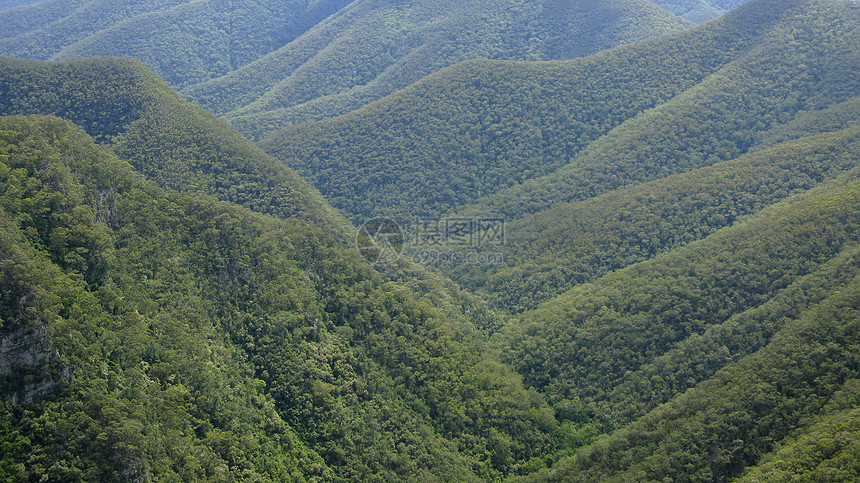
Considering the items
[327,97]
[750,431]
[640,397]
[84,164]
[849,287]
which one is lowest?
[640,397]

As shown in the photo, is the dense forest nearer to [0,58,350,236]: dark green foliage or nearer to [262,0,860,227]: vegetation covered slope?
[0,58,350,236]: dark green foliage

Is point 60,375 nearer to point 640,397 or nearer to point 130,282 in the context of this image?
point 130,282

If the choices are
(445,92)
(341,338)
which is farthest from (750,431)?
(445,92)

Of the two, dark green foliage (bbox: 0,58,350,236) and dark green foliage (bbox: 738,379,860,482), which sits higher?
dark green foliage (bbox: 0,58,350,236)

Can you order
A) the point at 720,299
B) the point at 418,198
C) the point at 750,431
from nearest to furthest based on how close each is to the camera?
the point at 750,431 < the point at 720,299 < the point at 418,198

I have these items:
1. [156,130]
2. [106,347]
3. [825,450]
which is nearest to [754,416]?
[825,450]

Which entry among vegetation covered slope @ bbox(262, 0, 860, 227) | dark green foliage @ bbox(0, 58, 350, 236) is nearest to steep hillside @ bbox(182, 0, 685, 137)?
vegetation covered slope @ bbox(262, 0, 860, 227)

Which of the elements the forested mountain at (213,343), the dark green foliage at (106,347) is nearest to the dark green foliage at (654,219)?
the forested mountain at (213,343)
